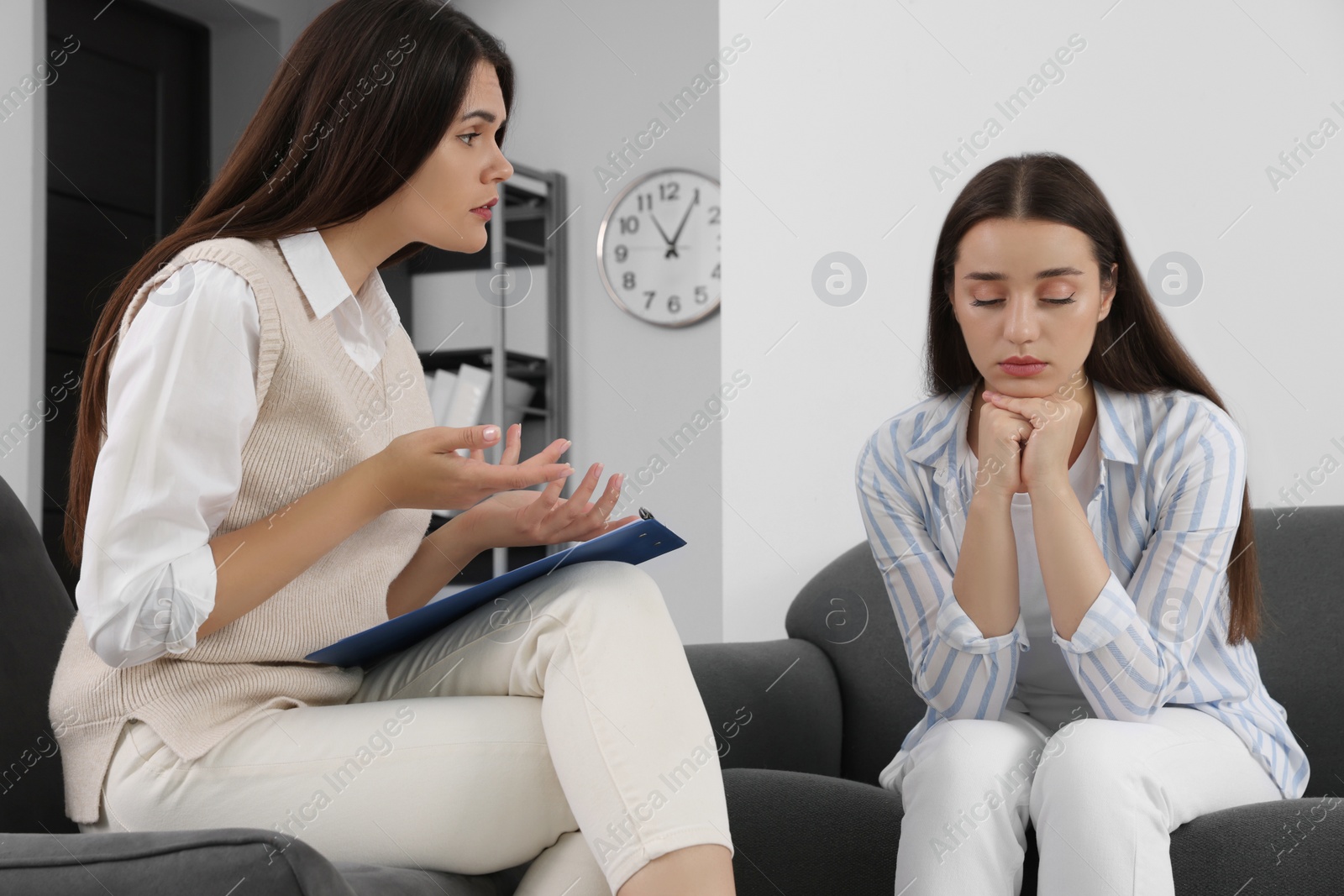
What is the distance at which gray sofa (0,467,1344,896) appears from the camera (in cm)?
78

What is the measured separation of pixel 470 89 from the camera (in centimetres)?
113

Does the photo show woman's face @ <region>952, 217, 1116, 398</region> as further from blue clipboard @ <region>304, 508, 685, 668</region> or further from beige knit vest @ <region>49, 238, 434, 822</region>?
beige knit vest @ <region>49, 238, 434, 822</region>

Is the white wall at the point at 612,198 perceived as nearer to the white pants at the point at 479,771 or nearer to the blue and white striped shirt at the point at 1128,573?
the blue and white striped shirt at the point at 1128,573

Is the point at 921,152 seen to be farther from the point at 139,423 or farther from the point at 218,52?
the point at 218,52

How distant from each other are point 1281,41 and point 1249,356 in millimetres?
455

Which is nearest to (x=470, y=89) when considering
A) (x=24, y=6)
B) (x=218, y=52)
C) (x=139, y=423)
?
(x=139, y=423)

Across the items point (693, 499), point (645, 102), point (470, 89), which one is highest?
point (645, 102)

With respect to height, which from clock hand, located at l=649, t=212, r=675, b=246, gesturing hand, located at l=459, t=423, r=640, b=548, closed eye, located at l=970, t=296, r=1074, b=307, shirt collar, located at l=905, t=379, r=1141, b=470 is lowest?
gesturing hand, located at l=459, t=423, r=640, b=548

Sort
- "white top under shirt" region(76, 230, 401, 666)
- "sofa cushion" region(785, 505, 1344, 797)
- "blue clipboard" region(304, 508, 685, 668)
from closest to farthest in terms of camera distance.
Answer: "white top under shirt" region(76, 230, 401, 666), "blue clipboard" region(304, 508, 685, 668), "sofa cushion" region(785, 505, 1344, 797)

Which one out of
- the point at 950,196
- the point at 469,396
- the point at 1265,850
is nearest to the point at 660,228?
the point at 469,396

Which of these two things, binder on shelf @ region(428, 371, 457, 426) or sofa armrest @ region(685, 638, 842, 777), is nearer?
sofa armrest @ region(685, 638, 842, 777)

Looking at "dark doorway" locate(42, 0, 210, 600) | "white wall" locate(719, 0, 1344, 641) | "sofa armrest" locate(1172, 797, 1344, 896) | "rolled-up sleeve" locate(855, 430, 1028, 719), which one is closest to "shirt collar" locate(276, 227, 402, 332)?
"rolled-up sleeve" locate(855, 430, 1028, 719)

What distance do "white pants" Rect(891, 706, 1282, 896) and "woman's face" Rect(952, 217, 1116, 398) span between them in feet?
1.29

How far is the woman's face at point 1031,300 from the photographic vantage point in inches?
50.7
